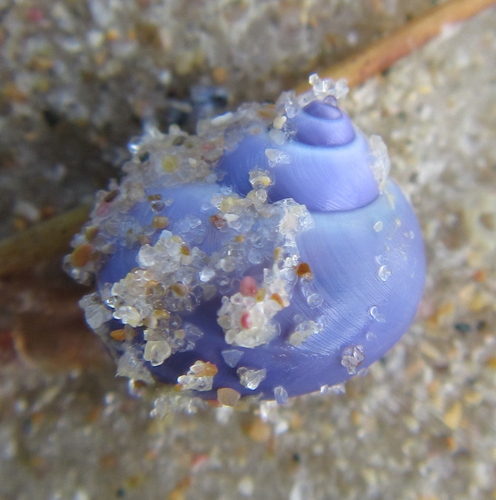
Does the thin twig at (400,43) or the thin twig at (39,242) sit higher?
the thin twig at (39,242)

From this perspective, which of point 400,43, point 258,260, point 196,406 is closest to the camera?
point 258,260

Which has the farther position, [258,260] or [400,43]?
[400,43]

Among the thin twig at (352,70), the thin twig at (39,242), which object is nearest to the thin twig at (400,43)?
the thin twig at (352,70)

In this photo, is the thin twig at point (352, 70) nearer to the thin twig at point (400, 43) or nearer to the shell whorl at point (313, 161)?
the thin twig at point (400, 43)

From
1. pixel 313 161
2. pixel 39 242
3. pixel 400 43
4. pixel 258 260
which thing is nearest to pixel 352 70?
pixel 400 43

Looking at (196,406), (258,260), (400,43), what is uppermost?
(258,260)

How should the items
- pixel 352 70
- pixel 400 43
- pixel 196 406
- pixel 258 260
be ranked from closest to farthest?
pixel 258 260 < pixel 196 406 < pixel 352 70 < pixel 400 43

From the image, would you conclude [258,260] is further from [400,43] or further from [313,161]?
[400,43]
